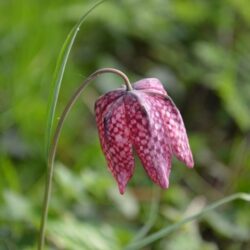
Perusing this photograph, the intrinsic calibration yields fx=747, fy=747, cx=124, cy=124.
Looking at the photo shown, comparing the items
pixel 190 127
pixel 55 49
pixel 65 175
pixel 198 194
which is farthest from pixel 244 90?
pixel 65 175

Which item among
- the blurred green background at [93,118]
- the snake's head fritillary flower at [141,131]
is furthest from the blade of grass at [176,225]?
the blurred green background at [93,118]

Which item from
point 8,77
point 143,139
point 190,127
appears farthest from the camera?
point 190,127

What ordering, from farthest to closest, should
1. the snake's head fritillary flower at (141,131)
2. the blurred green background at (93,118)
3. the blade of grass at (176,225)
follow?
the blurred green background at (93,118) < the blade of grass at (176,225) < the snake's head fritillary flower at (141,131)

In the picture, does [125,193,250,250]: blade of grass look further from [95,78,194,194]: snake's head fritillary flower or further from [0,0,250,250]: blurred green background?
[0,0,250,250]: blurred green background

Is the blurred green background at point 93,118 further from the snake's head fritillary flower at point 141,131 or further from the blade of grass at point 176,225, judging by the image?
the snake's head fritillary flower at point 141,131

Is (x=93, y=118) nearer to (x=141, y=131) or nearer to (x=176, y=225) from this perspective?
(x=176, y=225)

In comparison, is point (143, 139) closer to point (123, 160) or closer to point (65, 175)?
point (123, 160)
